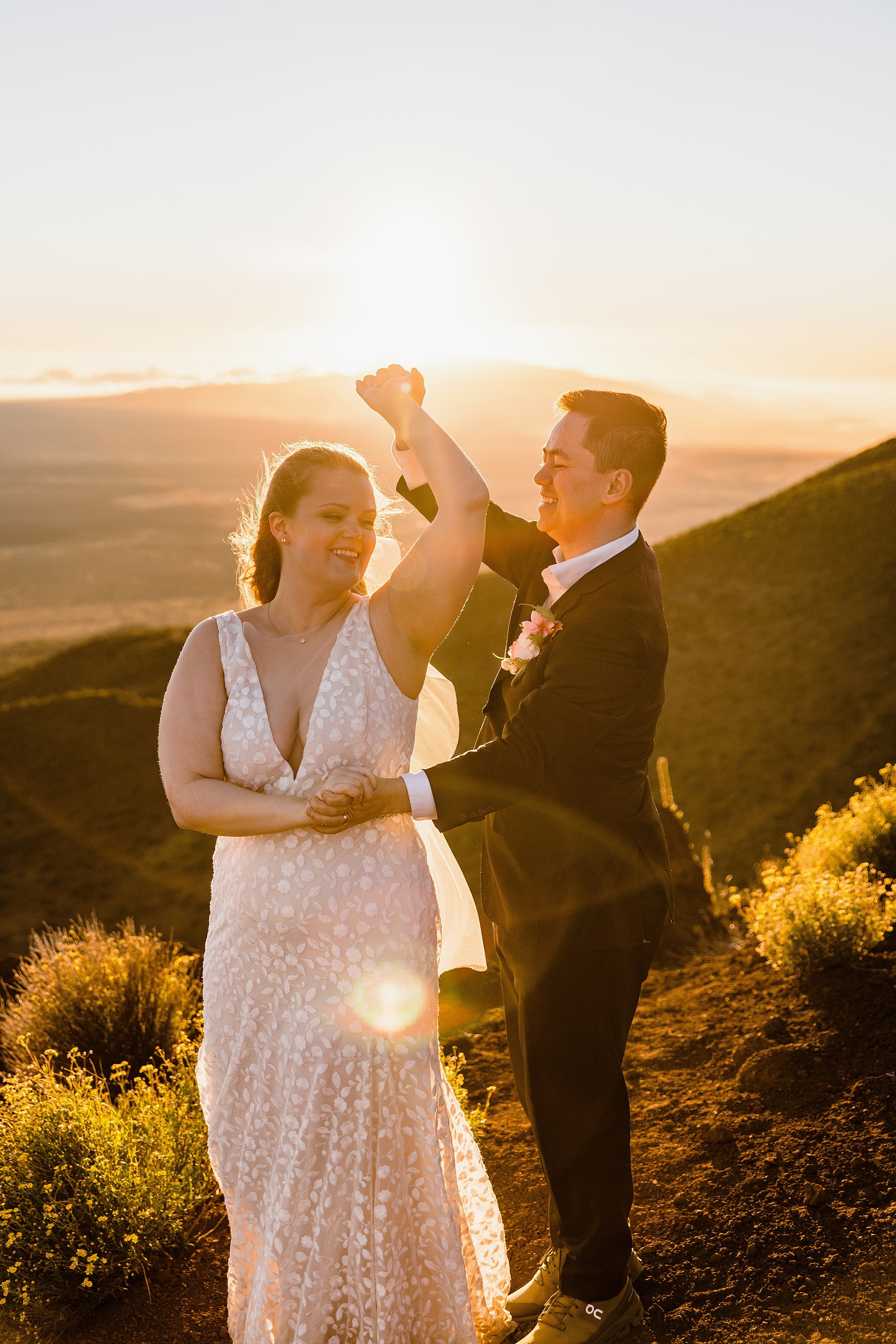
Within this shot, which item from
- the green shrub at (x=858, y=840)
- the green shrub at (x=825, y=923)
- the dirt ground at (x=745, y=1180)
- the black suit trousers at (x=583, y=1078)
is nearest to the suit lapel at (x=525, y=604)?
the black suit trousers at (x=583, y=1078)

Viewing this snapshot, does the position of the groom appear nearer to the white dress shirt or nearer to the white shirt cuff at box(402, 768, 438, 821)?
the white dress shirt

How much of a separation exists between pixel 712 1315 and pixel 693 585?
39390mm

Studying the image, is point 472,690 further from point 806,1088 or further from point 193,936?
point 806,1088

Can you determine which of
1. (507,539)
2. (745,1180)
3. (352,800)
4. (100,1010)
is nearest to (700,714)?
(100,1010)

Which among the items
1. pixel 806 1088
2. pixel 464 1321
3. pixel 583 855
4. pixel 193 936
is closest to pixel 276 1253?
pixel 464 1321

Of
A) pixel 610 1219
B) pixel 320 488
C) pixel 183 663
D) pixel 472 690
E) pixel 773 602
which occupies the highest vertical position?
pixel 773 602

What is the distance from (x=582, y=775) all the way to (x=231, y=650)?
1122 millimetres

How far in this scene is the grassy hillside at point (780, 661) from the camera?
28.7m

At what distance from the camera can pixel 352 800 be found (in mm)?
2408

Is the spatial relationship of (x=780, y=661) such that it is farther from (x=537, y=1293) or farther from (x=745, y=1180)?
(x=537, y=1293)

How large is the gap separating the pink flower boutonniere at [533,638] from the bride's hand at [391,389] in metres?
0.75

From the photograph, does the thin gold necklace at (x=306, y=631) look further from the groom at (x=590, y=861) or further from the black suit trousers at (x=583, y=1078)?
the black suit trousers at (x=583, y=1078)

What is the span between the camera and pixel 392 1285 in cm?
276

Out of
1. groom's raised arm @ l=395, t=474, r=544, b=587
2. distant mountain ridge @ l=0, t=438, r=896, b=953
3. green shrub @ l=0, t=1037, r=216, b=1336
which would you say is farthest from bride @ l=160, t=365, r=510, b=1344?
distant mountain ridge @ l=0, t=438, r=896, b=953
